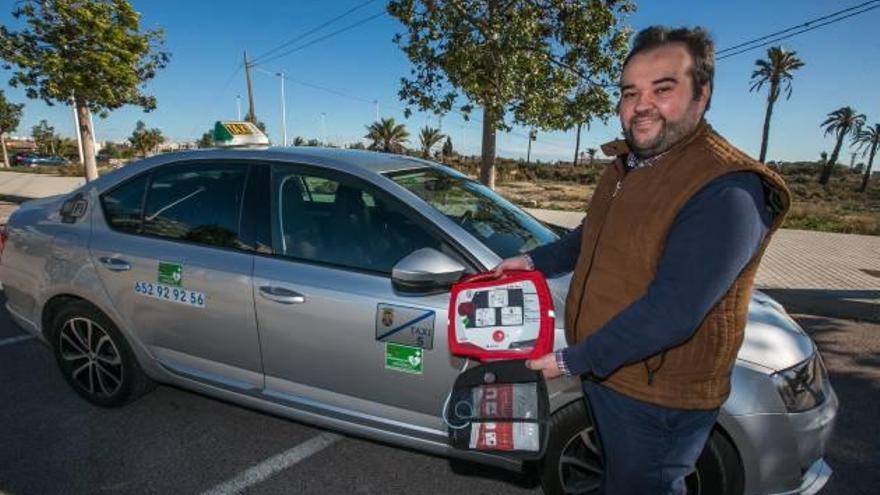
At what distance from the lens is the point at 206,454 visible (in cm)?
301

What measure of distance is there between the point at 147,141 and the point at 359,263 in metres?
73.0

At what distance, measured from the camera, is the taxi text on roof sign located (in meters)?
3.49

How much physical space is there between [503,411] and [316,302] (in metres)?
1.26

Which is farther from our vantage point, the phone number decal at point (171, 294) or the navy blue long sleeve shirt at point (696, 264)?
the phone number decal at point (171, 294)

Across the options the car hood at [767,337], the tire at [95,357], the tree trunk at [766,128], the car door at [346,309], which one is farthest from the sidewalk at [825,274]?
the tree trunk at [766,128]

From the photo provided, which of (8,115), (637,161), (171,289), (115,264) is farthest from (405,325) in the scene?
(8,115)

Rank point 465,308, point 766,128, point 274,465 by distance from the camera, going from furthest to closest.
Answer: point 766,128
point 274,465
point 465,308

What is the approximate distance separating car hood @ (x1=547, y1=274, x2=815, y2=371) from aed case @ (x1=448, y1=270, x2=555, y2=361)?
0.60 metres

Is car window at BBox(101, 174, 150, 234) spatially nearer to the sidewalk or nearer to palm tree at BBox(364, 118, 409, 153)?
the sidewalk

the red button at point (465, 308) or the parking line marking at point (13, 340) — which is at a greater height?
the red button at point (465, 308)

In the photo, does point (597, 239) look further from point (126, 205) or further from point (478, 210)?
point (126, 205)

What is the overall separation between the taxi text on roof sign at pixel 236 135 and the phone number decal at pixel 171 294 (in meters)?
0.97

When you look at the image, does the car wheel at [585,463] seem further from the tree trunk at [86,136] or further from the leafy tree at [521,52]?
the tree trunk at [86,136]

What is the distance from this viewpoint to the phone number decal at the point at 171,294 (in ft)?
9.63
